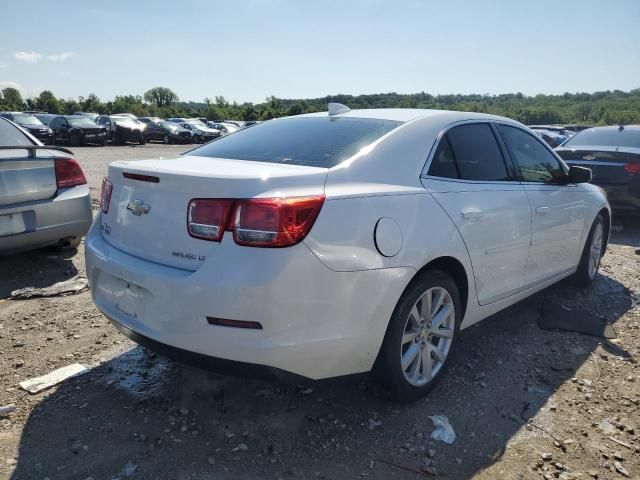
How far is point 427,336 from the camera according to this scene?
9.65 ft

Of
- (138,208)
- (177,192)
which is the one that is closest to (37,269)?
(138,208)

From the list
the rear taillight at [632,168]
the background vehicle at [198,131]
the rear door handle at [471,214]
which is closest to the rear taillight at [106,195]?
the rear door handle at [471,214]

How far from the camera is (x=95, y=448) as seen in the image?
246 cm

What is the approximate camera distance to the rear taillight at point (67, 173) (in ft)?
15.7

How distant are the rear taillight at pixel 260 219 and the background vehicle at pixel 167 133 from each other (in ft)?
105

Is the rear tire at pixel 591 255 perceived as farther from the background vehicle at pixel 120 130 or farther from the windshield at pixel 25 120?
the background vehicle at pixel 120 130

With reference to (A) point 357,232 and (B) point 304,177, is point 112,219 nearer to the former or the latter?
(B) point 304,177

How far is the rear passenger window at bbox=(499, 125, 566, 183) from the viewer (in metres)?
3.81

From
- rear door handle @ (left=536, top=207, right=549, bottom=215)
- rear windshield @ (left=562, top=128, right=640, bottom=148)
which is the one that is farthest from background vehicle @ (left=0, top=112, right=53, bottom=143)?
rear door handle @ (left=536, top=207, right=549, bottom=215)

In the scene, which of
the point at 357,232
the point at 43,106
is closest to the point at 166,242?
the point at 357,232

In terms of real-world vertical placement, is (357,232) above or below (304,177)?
below

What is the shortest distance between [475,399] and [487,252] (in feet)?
2.89

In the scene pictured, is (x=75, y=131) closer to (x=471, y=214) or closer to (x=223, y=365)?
(x=471, y=214)

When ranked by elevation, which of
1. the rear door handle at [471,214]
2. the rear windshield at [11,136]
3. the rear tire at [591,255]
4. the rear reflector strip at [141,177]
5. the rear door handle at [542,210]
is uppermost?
the rear windshield at [11,136]
